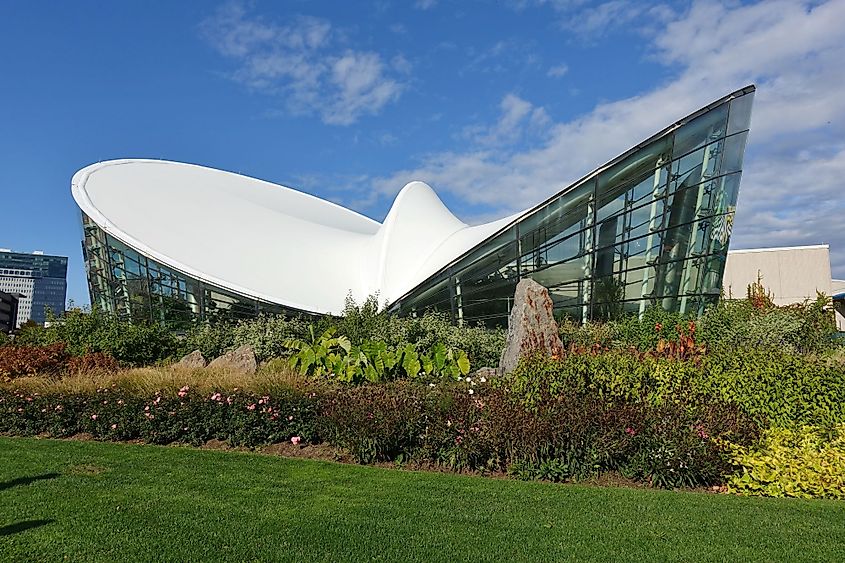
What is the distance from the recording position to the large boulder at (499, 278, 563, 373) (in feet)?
36.8

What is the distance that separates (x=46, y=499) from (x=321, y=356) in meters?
6.45

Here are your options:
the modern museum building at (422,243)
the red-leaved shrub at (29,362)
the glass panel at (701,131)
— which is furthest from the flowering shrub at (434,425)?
the glass panel at (701,131)

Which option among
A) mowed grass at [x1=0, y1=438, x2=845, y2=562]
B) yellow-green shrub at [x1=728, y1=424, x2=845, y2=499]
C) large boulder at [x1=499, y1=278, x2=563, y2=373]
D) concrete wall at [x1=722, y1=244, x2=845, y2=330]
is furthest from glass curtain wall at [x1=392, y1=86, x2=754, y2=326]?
concrete wall at [x1=722, y1=244, x2=845, y2=330]

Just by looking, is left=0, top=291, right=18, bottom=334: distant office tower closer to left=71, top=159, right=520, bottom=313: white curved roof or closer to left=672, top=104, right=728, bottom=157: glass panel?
left=71, top=159, right=520, bottom=313: white curved roof

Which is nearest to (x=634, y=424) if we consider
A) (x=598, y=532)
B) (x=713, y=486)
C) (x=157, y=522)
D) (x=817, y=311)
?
(x=713, y=486)

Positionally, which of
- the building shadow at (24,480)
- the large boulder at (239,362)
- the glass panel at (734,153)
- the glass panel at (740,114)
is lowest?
the building shadow at (24,480)

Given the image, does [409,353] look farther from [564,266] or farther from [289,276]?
[289,276]

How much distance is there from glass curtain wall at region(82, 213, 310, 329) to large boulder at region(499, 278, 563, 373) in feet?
37.2

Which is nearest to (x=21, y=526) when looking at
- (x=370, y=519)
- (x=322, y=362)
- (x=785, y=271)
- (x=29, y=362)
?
(x=370, y=519)

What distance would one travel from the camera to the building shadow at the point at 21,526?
4.72 meters

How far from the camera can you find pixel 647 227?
17.9 m

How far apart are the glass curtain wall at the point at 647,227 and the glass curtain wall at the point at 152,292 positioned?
28.2 ft

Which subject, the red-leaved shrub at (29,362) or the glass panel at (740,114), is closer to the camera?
the red-leaved shrub at (29,362)

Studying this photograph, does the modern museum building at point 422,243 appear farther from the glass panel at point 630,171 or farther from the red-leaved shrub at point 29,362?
the red-leaved shrub at point 29,362
